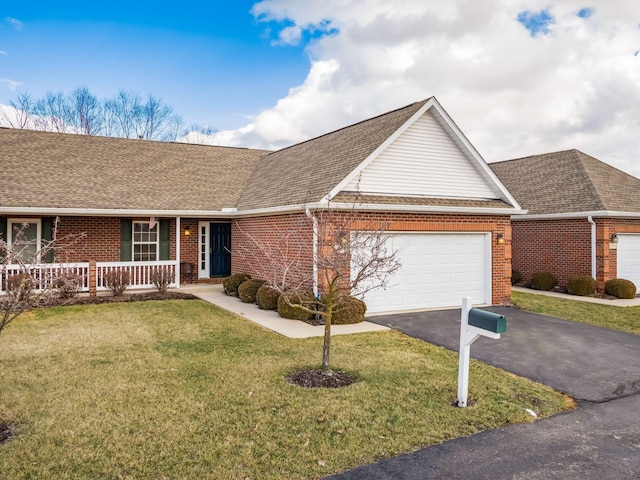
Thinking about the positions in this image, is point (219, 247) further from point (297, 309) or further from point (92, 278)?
point (297, 309)

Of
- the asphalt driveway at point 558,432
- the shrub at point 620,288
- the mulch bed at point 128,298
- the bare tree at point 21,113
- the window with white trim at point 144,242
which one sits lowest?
the asphalt driveway at point 558,432

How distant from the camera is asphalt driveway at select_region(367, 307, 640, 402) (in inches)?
264

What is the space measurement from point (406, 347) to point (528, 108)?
1719 cm

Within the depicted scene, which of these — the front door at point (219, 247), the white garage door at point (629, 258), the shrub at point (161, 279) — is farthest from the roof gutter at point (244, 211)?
the white garage door at point (629, 258)

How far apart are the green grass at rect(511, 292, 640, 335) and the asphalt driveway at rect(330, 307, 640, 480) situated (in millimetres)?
2097

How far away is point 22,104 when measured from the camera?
107ft

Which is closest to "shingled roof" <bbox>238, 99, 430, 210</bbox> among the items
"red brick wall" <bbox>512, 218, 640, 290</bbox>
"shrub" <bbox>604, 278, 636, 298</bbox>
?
"red brick wall" <bbox>512, 218, 640, 290</bbox>

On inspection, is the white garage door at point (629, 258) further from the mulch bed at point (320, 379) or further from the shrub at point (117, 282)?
the shrub at point (117, 282)

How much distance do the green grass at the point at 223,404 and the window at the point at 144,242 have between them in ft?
23.2

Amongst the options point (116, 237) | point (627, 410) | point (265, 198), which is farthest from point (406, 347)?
point (116, 237)

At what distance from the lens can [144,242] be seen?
53.0ft

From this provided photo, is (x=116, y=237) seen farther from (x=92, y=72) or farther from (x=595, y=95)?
(x=595, y=95)

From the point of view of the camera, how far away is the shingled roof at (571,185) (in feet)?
55.7

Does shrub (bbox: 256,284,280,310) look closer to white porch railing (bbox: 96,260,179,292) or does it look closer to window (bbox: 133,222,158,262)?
white porch railing (bbox: 96,260,179,292)
